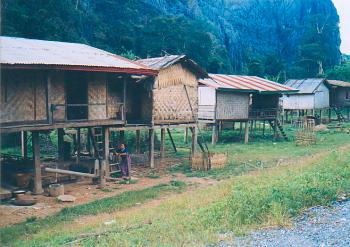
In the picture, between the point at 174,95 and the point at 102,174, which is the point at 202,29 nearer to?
the point at 174,95

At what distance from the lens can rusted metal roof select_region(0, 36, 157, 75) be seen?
13430 millimetres

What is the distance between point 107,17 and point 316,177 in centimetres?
5008

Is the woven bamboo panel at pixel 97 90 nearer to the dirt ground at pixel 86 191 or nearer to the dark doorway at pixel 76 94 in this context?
the dark doorway at pixel 76 94

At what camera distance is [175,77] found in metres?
20.9

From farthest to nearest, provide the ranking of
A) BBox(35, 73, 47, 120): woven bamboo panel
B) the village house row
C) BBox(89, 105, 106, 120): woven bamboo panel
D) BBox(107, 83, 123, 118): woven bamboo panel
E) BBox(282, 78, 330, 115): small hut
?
BBox(282, 78, 330, 115): small hut → BBox(107, 83, 123, 118): woven bamboo panel → BBox(89, 105, 106, 120): woven bamboo panel → BBox(35, 73, 47, 120): woven bamboo panel → the village house row

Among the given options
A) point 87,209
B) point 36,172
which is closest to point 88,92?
point 36,172

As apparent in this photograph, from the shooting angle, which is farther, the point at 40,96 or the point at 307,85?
the point at 307,85

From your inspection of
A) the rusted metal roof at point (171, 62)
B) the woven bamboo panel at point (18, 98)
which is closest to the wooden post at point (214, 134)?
the rusted metal roof at point (171, 62)

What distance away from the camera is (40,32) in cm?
3603

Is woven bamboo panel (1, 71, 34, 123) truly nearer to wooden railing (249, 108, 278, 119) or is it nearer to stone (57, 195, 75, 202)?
stone (57, 195, 75, 202)

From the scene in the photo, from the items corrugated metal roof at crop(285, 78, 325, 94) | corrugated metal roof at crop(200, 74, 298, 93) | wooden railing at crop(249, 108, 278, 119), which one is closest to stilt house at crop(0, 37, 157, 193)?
corrugated metal roof at crop(200, 74, 298, 93)

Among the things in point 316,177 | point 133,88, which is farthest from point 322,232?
point 133,88

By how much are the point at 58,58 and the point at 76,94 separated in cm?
227

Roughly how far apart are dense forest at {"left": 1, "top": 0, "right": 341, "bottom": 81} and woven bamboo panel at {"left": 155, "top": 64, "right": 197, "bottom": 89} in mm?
17968
